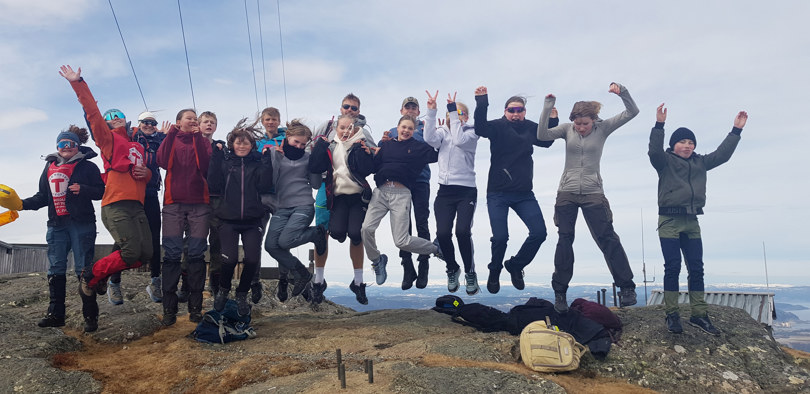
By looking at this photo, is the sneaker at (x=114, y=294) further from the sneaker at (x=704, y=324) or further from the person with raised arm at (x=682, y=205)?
the sneaker at (x=704, y=324)

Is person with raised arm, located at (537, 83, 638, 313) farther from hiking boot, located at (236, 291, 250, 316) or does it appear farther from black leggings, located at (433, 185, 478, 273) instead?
hiking boot, located at (236, 291, 250, 316)

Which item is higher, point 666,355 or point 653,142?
point 653,142

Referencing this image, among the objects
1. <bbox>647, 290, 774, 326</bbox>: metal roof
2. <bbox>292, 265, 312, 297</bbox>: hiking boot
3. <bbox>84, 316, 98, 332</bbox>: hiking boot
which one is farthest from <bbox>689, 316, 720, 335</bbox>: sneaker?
<bbox>84, 316, 98, 332</bbox>: hiking boot

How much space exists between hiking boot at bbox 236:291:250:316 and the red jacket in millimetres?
1739

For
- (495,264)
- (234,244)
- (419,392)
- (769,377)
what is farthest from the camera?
(495,264)

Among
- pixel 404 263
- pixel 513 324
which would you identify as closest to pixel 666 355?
pixel 513 324

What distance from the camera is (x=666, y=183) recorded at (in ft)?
28.6

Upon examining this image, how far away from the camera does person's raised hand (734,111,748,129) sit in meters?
8.73

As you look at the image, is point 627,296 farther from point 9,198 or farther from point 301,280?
point 9,198

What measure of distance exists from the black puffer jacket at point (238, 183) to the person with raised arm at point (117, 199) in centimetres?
120

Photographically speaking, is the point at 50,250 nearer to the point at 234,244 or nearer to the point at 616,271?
the point at 234,244

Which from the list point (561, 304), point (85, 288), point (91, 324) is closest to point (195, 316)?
point (91, 324)

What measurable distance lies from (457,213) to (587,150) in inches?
99.8

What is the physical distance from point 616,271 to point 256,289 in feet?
21.6
